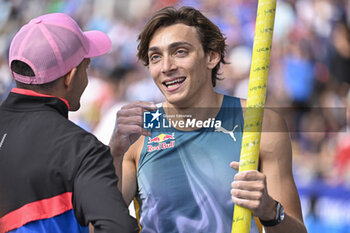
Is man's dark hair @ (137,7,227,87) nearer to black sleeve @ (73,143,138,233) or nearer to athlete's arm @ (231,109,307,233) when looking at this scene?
athlete's arm @ (231,109,307,233)

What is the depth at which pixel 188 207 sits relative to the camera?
80.4 inches

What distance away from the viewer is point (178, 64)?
2.13 meters

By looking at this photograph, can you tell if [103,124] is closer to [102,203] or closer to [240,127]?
[240,127]

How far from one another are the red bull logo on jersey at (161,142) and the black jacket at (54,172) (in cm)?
72

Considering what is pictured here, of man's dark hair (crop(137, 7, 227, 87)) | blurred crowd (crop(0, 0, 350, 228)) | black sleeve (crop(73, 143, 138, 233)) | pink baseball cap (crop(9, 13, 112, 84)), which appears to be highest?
blurred crowd (crop(0, 0, 350, 228))

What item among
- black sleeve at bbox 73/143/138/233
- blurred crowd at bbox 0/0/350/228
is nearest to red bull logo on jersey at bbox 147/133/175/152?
black sleeve at bbox 73/143/138/233

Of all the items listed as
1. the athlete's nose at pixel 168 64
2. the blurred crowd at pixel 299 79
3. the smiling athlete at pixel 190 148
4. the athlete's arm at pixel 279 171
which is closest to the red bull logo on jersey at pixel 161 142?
the smiling athlete at pixel 190 148

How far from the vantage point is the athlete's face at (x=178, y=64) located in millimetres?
2119

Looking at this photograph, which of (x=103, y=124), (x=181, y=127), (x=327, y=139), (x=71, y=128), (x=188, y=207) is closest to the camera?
(x=71, y=128)

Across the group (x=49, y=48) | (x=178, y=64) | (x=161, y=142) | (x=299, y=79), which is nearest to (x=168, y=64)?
(x=178, y=64)

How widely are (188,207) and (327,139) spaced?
9.35 ft

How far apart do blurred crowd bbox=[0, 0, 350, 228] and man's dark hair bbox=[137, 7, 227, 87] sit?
2.05m

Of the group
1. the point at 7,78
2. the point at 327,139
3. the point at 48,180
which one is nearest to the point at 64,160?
the point at 48,180

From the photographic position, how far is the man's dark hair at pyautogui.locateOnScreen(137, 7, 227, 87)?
2.17m
